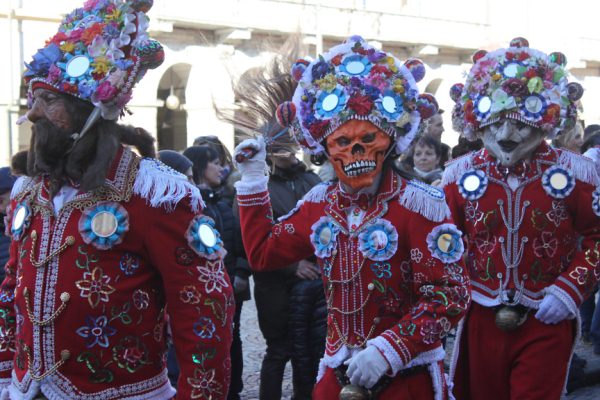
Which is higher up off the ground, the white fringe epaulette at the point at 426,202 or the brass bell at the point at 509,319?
the white fringe epaulette at the point at 426,202

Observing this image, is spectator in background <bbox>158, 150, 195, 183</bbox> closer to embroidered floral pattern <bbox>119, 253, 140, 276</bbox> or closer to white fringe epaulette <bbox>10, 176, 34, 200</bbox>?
white fringe epaulette <bbox>10, 176, 34, 200</bbox>

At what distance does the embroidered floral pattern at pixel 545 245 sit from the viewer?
4.84 metres

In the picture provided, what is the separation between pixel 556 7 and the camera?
31.8m

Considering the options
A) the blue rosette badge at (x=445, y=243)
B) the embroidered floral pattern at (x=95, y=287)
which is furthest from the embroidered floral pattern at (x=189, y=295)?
the blue rosette badge at (x=445, y=243)

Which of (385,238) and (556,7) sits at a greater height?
(556,7)

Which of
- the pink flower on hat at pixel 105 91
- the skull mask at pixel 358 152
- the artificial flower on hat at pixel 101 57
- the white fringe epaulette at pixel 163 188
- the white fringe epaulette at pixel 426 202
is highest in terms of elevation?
the artificial flower on hat at pixel 101 57

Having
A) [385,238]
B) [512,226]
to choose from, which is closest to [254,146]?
[385,238]

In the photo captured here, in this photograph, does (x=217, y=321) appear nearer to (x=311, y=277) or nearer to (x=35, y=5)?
(x=311, y=277)

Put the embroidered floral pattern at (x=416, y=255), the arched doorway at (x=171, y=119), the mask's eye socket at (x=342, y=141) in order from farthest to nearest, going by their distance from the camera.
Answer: the arched doorway at (x=171, y=119), the mask's eye socket at (x=342, y=141), the embroidered floral pattern at (x=416, y=255)

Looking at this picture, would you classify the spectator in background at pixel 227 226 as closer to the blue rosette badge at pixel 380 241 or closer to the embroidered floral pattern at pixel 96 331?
the blue rosette badge at pixel 380 241

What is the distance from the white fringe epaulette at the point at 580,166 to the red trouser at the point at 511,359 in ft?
2.40

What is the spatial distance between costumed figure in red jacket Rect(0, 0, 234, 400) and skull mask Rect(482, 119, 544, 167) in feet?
7.24

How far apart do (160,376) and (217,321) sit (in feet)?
0.95

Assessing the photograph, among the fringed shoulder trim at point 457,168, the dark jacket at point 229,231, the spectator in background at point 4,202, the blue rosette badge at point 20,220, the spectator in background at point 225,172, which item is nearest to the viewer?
the blue rosette badge at point 20,220
